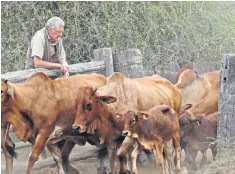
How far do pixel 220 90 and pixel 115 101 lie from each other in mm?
1780

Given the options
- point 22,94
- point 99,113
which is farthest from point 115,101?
point 22,94

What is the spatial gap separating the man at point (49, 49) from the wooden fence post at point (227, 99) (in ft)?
6.64

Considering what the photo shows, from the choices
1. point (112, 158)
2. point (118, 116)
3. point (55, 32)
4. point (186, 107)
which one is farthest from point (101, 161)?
point (55, 32)

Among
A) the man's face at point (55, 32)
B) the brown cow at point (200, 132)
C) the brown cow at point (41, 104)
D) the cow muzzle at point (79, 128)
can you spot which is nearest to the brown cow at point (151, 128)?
the cow muzzle at point (79, 128)

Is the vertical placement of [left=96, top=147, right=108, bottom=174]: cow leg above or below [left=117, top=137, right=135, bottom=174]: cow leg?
below

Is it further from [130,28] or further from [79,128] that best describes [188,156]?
[130,28]

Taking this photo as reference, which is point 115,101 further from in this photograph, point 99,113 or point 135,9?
point 135,9

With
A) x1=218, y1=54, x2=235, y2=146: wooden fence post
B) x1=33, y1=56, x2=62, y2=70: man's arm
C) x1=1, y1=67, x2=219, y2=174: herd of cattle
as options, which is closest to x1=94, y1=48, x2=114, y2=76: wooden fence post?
x1=1, y1=67, x2=219, y2=174: herd of cattle

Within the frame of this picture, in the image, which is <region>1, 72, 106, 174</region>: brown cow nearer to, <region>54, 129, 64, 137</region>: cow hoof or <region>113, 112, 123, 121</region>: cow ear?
<region>54, 129, 64, 137</region>: cow hoof

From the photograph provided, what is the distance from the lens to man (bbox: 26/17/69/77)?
10.2 meters

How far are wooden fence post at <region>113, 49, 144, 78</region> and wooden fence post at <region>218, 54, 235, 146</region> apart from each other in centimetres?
157

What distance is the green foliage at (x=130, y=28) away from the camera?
12966 millimetres

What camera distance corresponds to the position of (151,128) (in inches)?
354

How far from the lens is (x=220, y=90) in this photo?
10.2m
